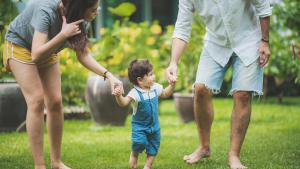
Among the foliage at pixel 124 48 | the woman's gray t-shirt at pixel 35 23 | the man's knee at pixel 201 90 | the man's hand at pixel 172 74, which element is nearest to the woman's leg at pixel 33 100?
the woman's gray t-shirt at pixel 35 23

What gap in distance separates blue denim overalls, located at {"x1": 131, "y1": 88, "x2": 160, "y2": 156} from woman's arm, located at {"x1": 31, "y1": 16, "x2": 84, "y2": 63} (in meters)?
0.96

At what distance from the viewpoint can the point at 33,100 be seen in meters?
4.64

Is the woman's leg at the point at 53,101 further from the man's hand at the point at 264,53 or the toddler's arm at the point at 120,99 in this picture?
the man's hand at the point at 264,53

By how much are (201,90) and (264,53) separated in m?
0.64

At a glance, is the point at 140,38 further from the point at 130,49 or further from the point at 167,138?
the point at 167,138

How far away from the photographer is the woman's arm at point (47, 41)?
4.35 m

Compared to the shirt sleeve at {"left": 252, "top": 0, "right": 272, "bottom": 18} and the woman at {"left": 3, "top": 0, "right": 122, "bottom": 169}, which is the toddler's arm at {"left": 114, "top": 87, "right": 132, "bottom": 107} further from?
the shirt sleeve at {"left": 252, "top": 0, "right": 272, "bottom": 18}

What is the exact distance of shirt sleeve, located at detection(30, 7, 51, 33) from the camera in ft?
14.6

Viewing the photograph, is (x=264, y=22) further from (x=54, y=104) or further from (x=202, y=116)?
(x=54, y=104)

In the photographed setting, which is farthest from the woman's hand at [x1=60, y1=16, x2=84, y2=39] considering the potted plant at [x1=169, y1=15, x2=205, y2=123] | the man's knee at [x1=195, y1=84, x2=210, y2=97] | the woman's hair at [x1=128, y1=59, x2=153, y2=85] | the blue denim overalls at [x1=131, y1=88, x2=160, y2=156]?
the potted plant at [x1=169, y1=15, x2=205, y2=123]

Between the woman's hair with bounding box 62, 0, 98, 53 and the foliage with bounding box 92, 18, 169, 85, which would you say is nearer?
the woman's hair with bounding box 62, 0, 98, 53

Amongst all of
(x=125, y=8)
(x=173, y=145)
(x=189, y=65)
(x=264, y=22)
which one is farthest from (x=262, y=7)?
(x=125, y=8)

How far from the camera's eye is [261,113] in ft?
33.4

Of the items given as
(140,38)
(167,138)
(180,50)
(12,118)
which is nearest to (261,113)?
(140,38)
